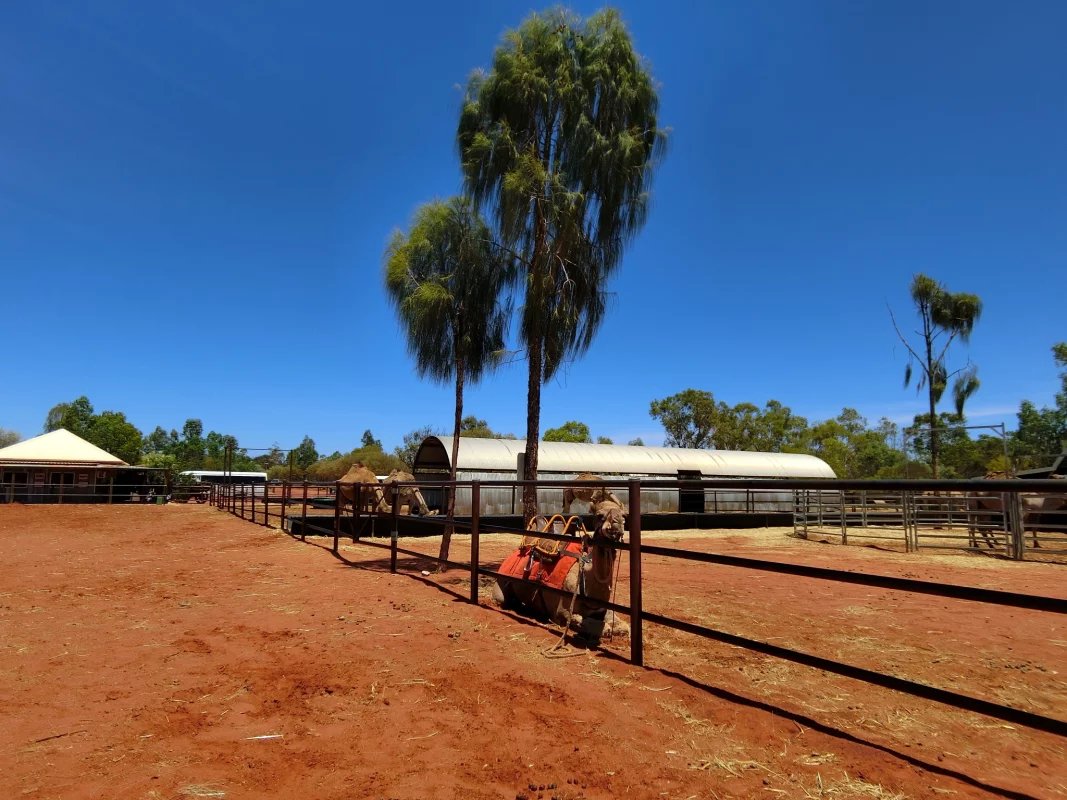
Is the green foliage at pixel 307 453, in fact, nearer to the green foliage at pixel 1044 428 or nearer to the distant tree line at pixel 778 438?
the distant tree line at pixel 778 438

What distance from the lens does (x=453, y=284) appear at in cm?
1134

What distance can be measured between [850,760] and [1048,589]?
7.71 meters

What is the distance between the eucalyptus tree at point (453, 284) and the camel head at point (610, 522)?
5.90 meters

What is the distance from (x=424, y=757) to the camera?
2.92 metres

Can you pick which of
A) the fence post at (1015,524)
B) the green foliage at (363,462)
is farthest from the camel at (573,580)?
the green foliage at (363,462)

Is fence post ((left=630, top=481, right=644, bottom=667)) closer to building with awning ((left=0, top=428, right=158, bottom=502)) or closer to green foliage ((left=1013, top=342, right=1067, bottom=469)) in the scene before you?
building with awning ((left=0, top=428, right=158, bottom=502))

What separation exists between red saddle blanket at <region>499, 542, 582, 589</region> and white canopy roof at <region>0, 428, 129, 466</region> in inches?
1246

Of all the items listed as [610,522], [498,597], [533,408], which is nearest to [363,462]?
[533,408]

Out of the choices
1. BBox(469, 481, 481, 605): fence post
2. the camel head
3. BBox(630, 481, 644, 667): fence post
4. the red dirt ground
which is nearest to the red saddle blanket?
BBox(469, 481, 481, 605): fence post

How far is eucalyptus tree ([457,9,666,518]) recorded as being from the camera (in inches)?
346

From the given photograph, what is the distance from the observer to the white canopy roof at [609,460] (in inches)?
844

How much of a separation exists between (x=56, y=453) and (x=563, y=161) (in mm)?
31835

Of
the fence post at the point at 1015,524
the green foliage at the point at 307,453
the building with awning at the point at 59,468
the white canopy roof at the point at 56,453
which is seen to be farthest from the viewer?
the green foliage at the point at 307,453

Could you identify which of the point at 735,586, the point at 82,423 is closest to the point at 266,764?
the point at 735,586
